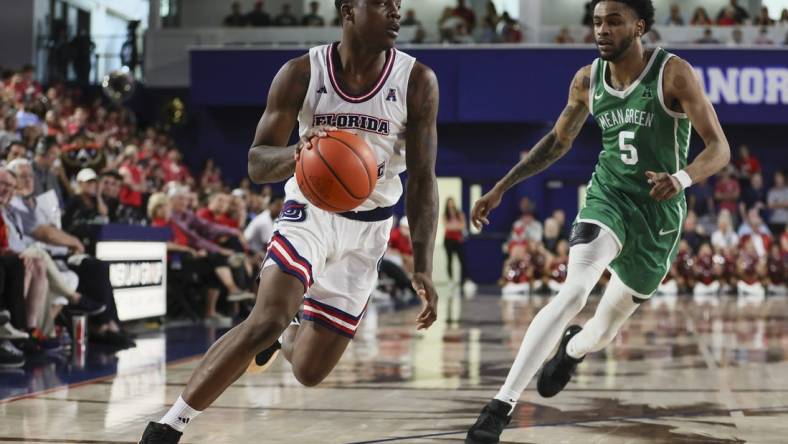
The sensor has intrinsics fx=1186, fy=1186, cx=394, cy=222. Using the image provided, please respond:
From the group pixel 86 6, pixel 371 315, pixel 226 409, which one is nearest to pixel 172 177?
pixel 371 315

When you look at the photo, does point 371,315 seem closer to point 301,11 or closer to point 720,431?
point 720,431

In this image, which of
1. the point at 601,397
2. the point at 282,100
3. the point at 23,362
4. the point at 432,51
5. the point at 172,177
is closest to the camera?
the point at 282,100

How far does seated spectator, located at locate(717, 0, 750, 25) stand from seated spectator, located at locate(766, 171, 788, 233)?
3386 mm

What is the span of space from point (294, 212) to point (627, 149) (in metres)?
1.74

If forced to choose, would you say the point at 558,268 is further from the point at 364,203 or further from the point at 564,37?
the point at 364,203

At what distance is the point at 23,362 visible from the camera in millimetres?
7707

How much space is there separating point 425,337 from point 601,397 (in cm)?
401

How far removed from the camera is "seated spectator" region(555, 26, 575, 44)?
74.0 ft

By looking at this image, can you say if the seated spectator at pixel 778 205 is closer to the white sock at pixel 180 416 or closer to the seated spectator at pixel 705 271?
the seated spectator at pixel 705 271

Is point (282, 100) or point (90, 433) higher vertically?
point (282, 100)

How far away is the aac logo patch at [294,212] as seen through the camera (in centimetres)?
437

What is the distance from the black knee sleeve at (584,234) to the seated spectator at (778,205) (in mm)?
17249

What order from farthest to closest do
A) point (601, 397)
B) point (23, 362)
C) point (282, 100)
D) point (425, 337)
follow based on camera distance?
point (425, 337), point (23, 362), point (601, 397), point (282, 100)

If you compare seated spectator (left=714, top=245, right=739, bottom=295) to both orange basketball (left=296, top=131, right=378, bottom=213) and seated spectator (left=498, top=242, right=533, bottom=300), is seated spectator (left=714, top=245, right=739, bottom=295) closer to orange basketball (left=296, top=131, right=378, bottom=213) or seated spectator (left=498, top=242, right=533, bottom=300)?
seated spectator (left=498, top=242, right=533, bottom=300)
